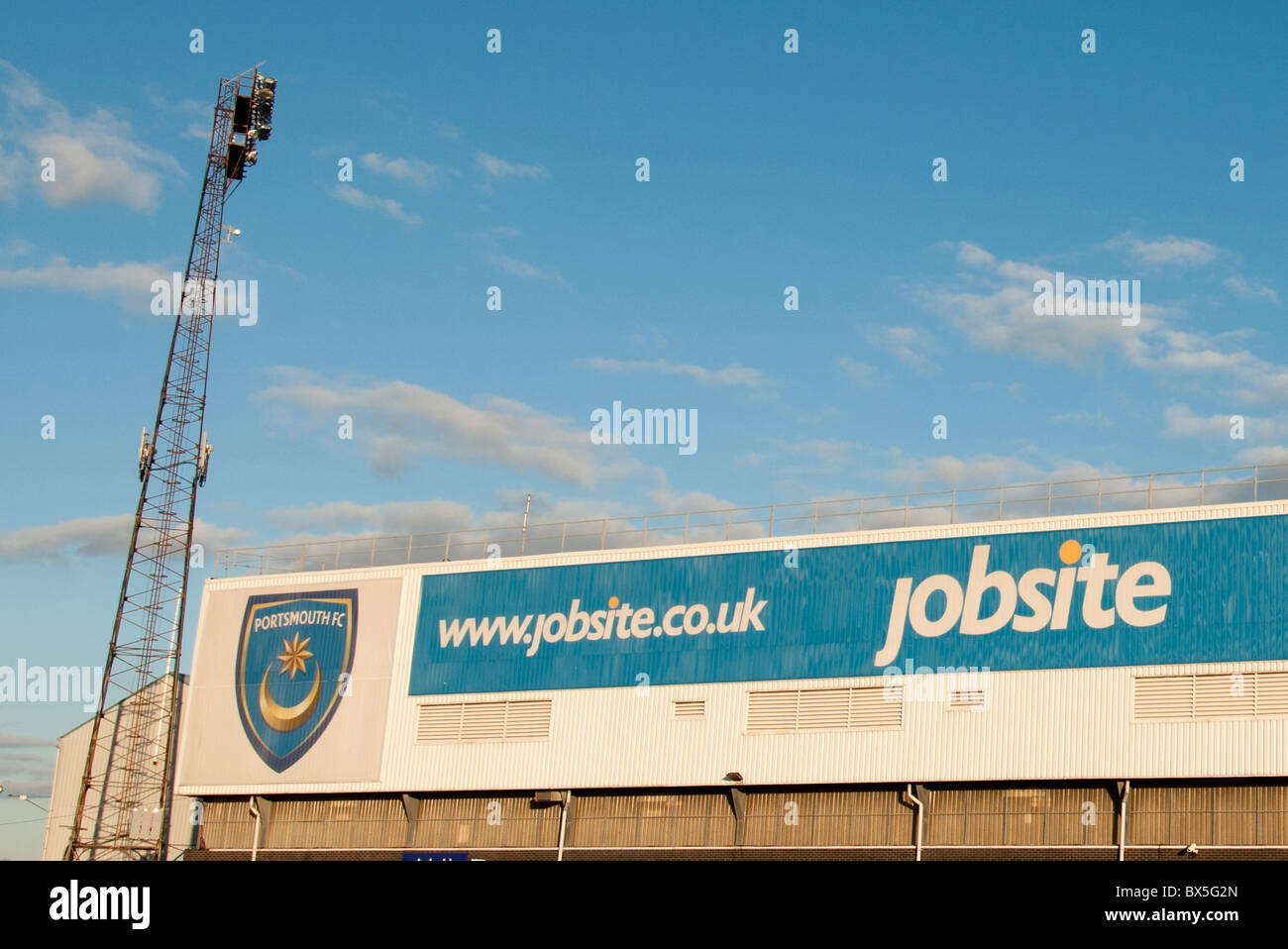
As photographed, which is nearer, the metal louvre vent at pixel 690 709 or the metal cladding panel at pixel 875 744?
the metal cladding panel at pixel 875 744

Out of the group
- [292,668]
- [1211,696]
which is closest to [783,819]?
[1211,696]

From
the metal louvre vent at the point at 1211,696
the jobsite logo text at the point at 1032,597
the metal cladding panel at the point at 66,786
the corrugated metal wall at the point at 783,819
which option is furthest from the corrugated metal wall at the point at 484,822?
the metal cladding panel at the point at 66,786

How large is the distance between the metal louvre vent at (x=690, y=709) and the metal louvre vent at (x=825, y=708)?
2204mm

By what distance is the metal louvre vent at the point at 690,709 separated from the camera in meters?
64.4

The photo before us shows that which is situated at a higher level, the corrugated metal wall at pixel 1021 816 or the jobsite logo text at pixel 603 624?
the jobsite logo text at pixel 603 624

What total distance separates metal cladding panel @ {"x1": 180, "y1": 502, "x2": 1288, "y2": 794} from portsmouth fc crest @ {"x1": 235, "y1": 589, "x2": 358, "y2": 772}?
89cm

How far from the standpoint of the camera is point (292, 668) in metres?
74.8

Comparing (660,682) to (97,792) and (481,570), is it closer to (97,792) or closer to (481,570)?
(481,570)

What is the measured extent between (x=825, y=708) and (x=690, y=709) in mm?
6332

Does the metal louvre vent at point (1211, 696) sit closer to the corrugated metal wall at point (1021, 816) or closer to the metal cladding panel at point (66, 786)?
the corrugated metal wall at point (1021, 816)

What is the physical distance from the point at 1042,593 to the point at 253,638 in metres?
40.4

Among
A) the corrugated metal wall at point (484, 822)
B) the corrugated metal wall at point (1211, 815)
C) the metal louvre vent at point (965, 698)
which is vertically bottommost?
the corrugated metal wall at point (484, 822)
